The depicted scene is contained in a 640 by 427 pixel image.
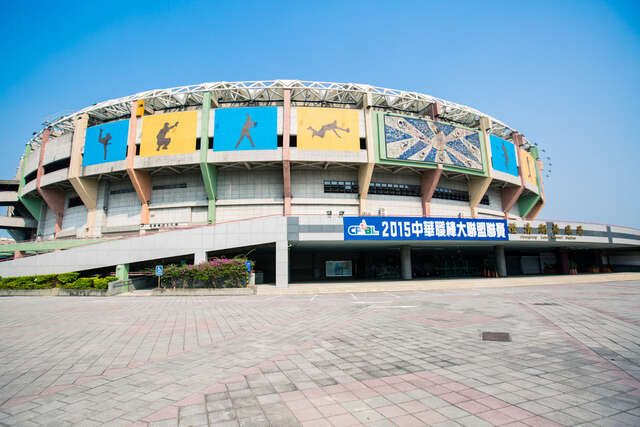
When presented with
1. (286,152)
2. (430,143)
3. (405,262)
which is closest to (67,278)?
(286,152)

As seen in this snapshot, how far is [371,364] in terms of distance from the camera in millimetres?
5559

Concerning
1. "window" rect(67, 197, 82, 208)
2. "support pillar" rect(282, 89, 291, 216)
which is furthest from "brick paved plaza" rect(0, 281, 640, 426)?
"window" rect(67, 197, 82, 208)

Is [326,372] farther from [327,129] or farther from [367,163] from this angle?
[327,129]

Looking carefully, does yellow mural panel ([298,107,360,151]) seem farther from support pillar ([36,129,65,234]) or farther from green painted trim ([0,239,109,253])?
support pillar ([36,129,65,234])

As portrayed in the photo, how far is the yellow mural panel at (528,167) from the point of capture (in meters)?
38.4

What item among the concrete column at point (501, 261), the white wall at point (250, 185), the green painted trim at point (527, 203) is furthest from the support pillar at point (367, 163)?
the green painted trim at point (527, 203)

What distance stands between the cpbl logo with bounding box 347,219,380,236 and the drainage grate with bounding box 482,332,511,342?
15.9m

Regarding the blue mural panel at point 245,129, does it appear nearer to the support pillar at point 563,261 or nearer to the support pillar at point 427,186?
the support pillar at point 427,186

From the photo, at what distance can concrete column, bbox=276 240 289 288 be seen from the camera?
72.8ft

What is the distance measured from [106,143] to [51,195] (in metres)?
13.5

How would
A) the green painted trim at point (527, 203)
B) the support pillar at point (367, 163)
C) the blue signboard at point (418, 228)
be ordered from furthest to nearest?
the green painted trim at point (527, 203)
the support pillar at point (367, 163)
the blue signboard at point (418, 228)

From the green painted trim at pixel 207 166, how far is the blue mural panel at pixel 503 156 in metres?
31.9

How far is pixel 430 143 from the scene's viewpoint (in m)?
31.1

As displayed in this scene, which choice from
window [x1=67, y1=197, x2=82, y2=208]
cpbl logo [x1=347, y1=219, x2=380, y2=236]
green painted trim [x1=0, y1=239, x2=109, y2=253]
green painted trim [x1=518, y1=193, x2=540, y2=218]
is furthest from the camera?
green painted trim [x1=518, y1=193, x2=540, y2=218]
